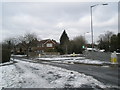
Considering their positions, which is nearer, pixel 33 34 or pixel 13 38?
pixel 33 34

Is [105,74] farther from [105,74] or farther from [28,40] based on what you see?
[28,40]

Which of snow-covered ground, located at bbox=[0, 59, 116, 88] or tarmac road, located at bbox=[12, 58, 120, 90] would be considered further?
tarmac road, located at bbox=[12, 58, 120, 90]

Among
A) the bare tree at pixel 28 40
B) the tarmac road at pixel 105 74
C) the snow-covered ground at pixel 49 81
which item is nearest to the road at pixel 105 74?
the tarmac road at pixel 105 74

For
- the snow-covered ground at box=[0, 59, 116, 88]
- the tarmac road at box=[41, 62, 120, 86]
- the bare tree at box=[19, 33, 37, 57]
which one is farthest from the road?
the bare tree at box=[19, 33, 37, 57]

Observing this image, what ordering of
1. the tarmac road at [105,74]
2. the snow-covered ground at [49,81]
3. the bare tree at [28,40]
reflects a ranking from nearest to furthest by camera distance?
the snow-covered ground at [49,81] < the tarmac road at [105,74] < the bare tree at [28,40]

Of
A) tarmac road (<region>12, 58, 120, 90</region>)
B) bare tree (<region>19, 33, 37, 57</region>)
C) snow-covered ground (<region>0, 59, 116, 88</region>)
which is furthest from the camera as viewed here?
bare tree (<region>19, 33, 37, 57</region>)

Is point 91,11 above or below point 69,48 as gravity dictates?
above

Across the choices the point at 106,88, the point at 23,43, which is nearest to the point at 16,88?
the point at 106,88

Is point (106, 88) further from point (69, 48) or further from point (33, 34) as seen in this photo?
point (33, 34)

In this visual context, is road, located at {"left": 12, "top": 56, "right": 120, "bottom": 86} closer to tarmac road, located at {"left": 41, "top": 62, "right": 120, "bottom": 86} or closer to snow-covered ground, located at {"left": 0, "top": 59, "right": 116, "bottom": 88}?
tarmac road, located at {"left": 41, "top": 62, "right": 120, "bottom": 86}

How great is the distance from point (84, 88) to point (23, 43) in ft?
248

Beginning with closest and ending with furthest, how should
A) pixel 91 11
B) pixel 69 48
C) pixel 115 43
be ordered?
pixel 91 11, pixel 115 43, pixel 69 48

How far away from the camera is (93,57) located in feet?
120

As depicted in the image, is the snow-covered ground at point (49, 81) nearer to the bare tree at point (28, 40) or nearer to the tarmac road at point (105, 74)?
the tarmac road at point (105, 74)
